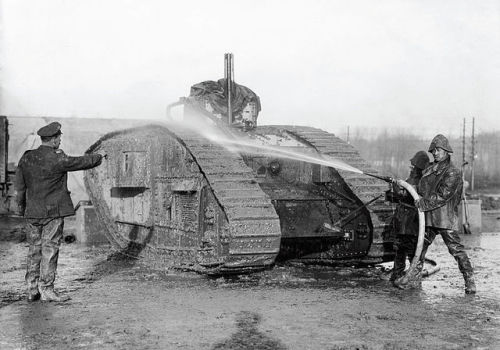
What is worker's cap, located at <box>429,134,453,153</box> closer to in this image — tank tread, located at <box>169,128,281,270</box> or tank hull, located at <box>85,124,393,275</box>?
tank hull, located at <box>85,124,393,275</box>

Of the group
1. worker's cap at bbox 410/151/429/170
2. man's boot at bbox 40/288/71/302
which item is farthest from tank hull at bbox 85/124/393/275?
man's boot at bbox 40/288/71/302

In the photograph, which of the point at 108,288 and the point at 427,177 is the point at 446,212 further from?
the point at 108,288

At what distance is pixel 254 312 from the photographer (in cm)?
643

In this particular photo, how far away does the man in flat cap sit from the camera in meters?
7.11

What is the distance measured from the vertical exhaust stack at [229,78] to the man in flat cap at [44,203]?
11.3 ft

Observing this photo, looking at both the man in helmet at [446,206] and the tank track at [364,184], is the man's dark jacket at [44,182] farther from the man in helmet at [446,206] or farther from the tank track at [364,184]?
the man in helmet at [446,206]

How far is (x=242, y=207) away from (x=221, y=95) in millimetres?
3553

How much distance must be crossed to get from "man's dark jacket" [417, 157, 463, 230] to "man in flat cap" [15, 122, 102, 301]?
3.55 m

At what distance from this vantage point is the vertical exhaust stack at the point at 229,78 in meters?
10.4

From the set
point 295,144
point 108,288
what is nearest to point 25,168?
point 108,288

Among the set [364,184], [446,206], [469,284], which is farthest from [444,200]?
[364,184]

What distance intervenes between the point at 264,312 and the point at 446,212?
2455 millimetres

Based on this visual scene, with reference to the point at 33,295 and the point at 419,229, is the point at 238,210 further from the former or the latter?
the point at 33,295

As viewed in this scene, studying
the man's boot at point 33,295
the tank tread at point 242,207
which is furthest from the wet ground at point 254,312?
the tank tread at point 242,207
